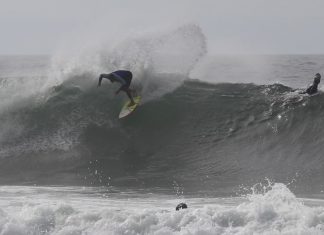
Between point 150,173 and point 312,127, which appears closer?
point 150,173

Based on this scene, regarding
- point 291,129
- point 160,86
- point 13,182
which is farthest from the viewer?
point 160,86

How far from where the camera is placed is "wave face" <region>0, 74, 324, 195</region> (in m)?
13.5

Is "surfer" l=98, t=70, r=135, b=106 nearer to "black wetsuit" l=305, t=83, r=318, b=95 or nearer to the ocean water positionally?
the ocean water

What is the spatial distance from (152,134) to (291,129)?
3.48 m

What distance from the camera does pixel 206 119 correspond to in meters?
16.8

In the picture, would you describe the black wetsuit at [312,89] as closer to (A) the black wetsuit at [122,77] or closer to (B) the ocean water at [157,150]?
(B) the ocean water at [157,150]

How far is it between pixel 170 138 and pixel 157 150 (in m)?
A: 0.77

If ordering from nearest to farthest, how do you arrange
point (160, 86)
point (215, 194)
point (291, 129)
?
point (215, 194)
point (291, 129)
point (160, 86)

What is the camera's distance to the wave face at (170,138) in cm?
1353

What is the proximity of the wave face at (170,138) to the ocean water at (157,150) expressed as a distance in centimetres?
3

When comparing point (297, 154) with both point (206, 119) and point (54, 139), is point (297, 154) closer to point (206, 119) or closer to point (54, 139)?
point (206, 119)

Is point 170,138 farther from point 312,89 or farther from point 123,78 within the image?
point 312,89

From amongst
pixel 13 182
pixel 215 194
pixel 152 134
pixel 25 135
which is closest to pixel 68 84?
pixel 25 135

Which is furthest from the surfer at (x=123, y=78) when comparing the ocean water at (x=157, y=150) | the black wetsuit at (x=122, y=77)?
the ocean water at (x=157, y=150)
